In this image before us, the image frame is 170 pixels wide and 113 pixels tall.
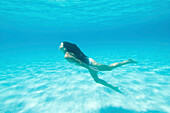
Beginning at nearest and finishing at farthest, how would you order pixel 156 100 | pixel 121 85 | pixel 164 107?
pixel 164 107 → pixel 156 100 → pixel 121 85

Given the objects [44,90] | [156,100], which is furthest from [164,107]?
[44,90]

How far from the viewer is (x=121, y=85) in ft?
22.5

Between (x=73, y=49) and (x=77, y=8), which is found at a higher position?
(x=77, y=8)

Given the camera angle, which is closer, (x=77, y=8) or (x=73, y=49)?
(x=73, y=49)

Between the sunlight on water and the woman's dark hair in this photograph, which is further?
the sunlight on water

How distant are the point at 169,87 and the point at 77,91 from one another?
18.0ft

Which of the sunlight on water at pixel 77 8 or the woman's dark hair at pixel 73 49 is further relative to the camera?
the sunlight on water at pixel 77 8

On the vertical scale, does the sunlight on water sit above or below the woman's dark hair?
above

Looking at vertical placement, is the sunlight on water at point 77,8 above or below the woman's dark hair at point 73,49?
above

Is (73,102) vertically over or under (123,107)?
over

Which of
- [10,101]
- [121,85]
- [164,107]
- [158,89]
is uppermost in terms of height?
[10,101]

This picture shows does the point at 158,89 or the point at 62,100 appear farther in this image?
the point at 158,89

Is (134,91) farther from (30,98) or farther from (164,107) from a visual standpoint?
(30,98)

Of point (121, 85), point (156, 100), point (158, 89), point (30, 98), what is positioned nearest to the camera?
point (156, 100)
